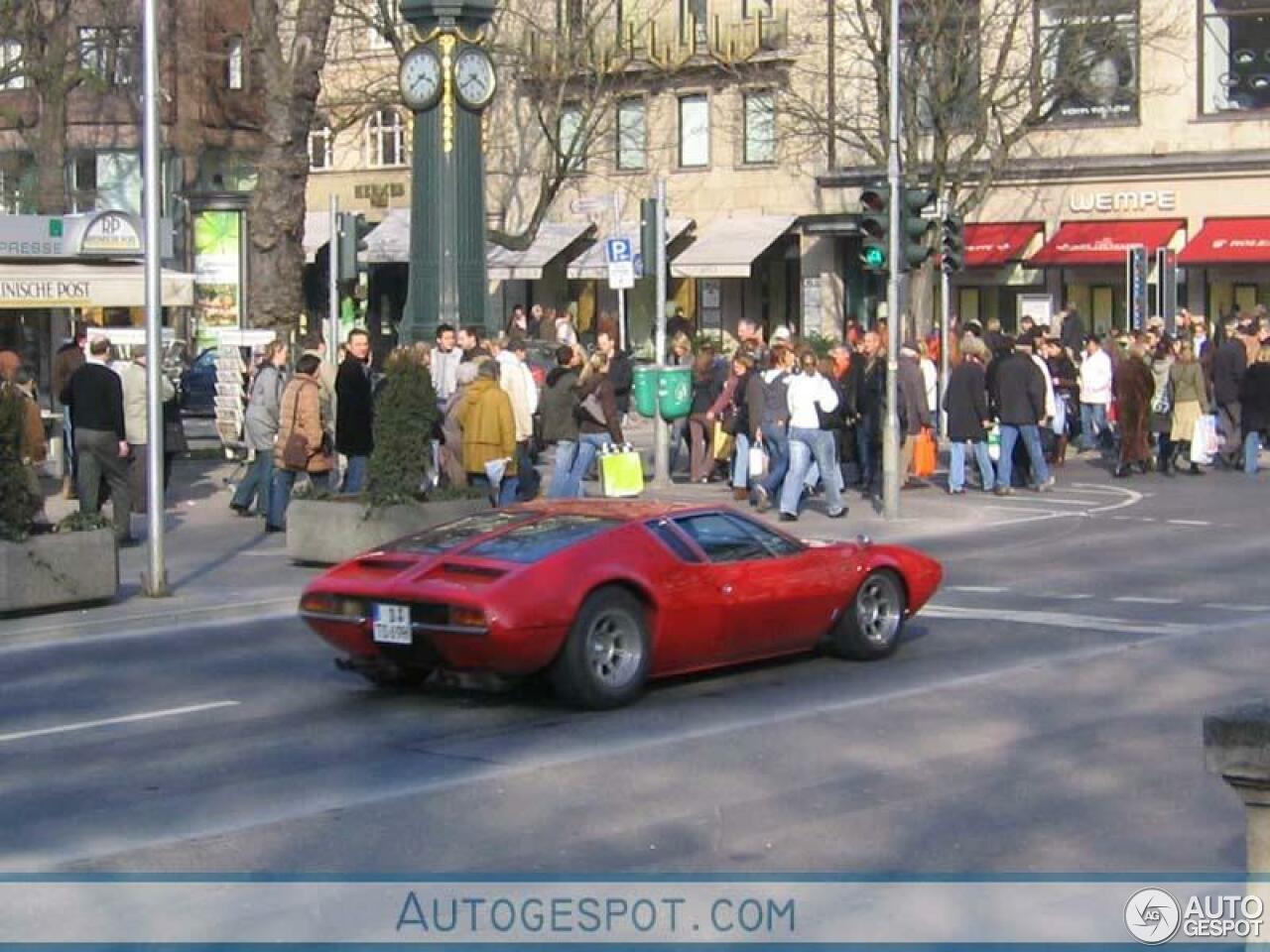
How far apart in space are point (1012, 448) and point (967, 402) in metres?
1.06

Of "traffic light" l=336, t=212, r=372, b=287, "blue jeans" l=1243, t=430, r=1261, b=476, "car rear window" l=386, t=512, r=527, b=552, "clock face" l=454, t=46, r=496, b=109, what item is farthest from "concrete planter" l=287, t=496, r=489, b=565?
"blue jeans" l=1243, t=430, r=1261, b=476

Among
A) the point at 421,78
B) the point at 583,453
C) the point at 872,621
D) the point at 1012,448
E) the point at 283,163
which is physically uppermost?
the point at 421,78

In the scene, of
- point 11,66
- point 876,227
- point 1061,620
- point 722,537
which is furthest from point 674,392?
point 11,66

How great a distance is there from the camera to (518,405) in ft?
76.9

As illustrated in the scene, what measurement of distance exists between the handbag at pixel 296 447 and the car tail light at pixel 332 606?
8.17 metres

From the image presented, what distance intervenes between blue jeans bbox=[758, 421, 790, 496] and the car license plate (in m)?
11.6

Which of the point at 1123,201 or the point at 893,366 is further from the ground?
the point at 1123,201

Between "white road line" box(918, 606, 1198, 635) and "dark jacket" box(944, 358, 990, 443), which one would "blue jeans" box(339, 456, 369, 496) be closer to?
"white road line" box(918, 606, 1198, 635)

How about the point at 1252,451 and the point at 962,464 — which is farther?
the point at 1252,451

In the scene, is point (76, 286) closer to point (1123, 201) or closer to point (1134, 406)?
point (1134, 406)

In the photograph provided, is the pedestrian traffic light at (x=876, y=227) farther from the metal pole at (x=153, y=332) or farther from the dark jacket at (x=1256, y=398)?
the metal pole at (x=153, y=332)

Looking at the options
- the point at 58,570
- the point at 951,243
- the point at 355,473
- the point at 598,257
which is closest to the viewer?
the point at 58,570

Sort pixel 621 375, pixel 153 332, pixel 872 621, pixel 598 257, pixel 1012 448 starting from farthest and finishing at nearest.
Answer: pixel 598 257, pixel 621 375, pixel 1012 448, pixel 153 332, pixel 872 621

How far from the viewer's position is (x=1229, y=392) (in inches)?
1168
